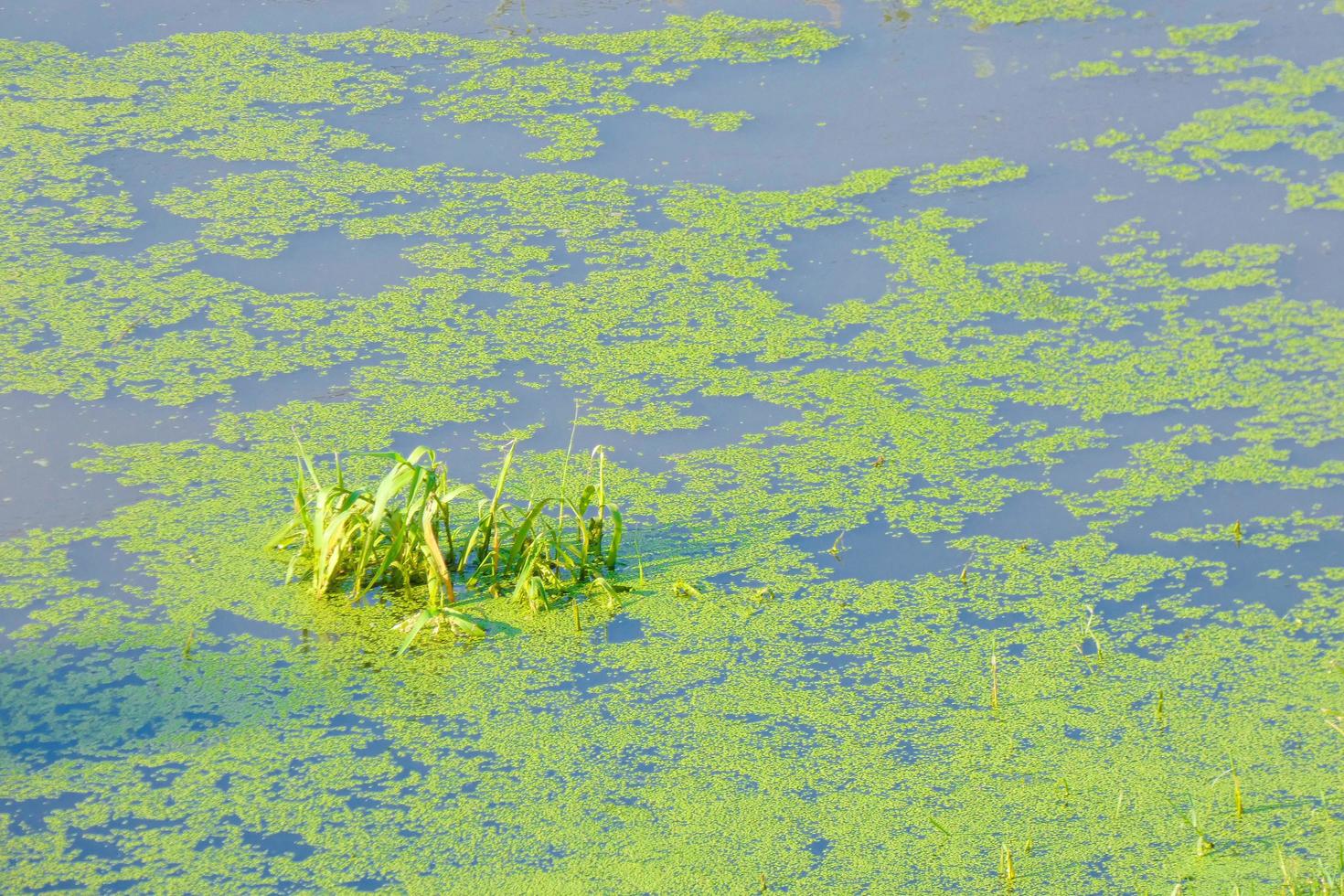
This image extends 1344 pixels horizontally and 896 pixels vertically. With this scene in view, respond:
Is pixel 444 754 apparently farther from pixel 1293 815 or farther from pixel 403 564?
pixel 1293 815

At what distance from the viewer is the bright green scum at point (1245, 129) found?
14.3ft

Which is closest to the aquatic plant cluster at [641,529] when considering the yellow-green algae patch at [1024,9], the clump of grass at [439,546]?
the clump of grass at [439,546]

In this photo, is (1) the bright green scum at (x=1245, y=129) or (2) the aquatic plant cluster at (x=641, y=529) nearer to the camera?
(2) the aquatic plant cluster at (x=641, y=529)

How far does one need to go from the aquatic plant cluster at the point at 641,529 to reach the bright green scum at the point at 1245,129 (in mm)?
41

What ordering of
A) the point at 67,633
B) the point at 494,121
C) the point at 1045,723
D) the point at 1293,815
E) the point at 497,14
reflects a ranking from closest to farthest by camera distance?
the point at 1293,815, the point at 1045,723, the point at 67,633, the point at 494,121, the point at 497,14

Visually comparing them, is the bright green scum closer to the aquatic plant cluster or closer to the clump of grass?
the aquatic plant cluster

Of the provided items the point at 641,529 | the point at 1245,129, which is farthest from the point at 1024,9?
the point at 641,529

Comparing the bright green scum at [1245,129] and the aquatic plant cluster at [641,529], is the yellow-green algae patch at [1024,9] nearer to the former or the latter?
the bright green scum at [1245,129]

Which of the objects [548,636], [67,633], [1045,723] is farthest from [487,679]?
[1045,723]

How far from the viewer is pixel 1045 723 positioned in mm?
2633

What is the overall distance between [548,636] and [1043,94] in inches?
110

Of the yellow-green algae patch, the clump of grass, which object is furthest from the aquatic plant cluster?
the yellow-green algae patch

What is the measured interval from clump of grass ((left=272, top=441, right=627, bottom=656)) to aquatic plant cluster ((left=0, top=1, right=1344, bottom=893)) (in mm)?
11

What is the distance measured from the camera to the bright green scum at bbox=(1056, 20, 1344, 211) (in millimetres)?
4348
